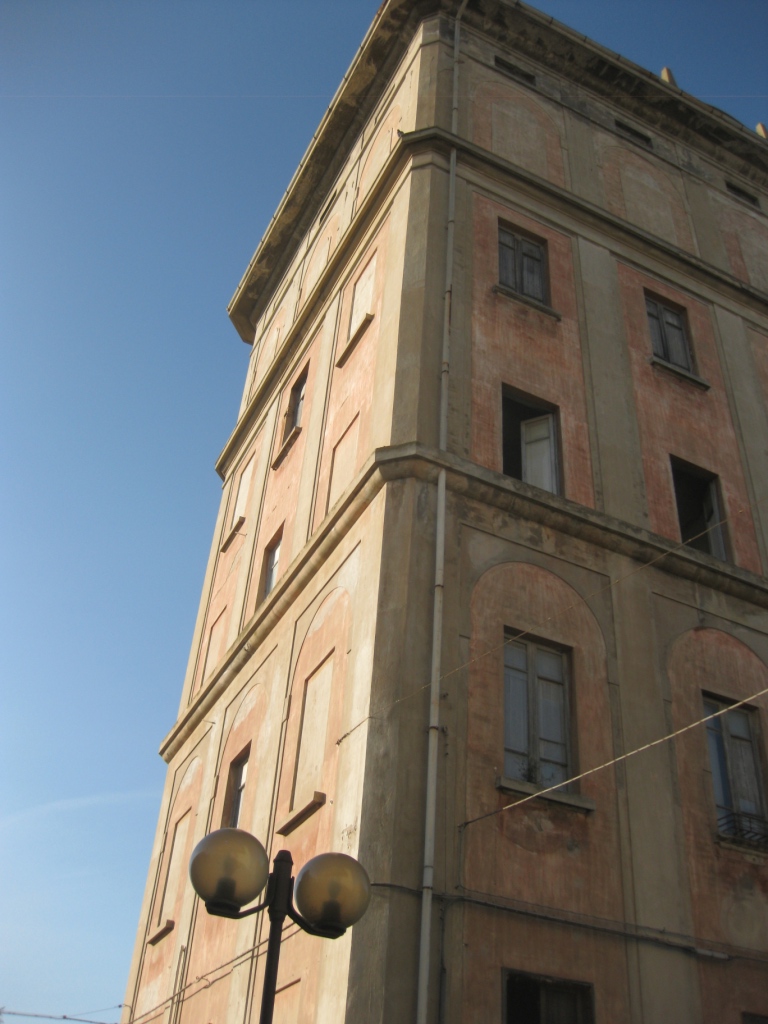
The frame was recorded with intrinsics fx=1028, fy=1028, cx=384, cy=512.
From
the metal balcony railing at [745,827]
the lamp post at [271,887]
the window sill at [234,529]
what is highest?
the window sill at [234,529]

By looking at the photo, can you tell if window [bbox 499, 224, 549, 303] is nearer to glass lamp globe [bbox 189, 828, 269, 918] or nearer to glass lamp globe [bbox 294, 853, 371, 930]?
glass lamp globe [bbox 294, 853, 371, 930]

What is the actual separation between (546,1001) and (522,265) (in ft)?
38.6

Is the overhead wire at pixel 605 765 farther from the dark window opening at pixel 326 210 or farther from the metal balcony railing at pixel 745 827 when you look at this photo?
the dark window opening at pixel 326 210

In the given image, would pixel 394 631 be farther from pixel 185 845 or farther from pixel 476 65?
pixel 476 65

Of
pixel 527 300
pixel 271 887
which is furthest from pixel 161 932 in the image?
pixel 527 300

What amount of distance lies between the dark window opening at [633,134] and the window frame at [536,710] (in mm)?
14062

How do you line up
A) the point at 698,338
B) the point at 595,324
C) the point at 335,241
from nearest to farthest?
1. the point at 595,324
2. the point at 698,338
3. the point at 335,241

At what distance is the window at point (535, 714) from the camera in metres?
11.5

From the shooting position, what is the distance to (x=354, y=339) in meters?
17.1

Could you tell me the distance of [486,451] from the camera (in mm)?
14023

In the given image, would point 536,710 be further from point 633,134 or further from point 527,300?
point 633,134

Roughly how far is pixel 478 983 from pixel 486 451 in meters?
6.83

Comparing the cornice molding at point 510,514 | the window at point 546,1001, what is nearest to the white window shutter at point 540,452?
the cornice molding at point 510,514

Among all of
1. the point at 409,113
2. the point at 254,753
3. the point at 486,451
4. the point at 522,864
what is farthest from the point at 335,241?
the point at 522,864
